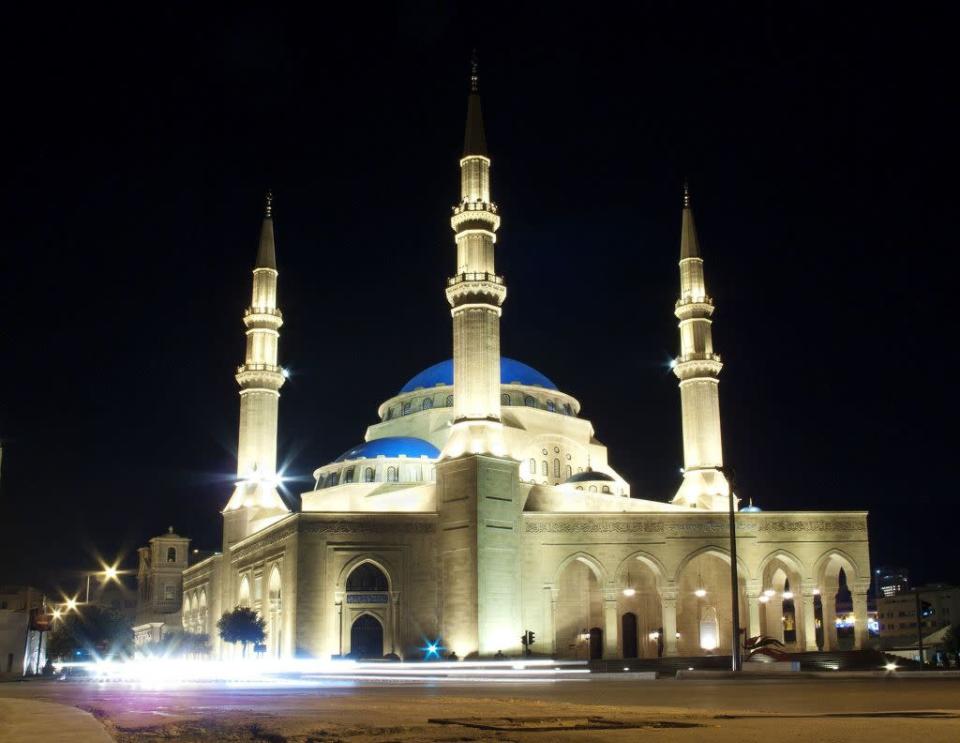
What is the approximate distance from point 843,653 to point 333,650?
18586mm

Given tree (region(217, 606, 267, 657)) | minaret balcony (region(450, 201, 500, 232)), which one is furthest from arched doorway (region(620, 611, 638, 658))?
minaret balcony (region(450, 201, 500, 232))

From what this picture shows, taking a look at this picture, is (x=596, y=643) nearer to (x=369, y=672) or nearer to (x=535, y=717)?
(x=369, y=672)

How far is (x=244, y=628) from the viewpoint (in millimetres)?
42531

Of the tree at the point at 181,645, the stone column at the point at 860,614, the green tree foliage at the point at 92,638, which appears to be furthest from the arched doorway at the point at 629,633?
the green tree foliage at the point at 92,638

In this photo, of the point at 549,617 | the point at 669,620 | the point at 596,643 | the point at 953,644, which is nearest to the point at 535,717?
the point at 549,617

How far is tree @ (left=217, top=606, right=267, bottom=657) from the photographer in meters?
42.5

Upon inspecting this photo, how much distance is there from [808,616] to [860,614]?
1.97 meters

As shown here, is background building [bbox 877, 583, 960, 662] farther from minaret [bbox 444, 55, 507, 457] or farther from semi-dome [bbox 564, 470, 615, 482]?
minaret [bbox 444, 55, 507, 457]

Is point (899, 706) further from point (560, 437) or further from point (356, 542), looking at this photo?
point (560, 437)

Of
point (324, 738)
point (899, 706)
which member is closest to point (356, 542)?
point (899, 706)

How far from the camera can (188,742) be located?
880 centimetres

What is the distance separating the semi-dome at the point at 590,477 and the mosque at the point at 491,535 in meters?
0.07

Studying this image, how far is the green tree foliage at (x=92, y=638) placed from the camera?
172ft

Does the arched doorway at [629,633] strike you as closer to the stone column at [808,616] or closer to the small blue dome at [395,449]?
the stone column at [808,616]
